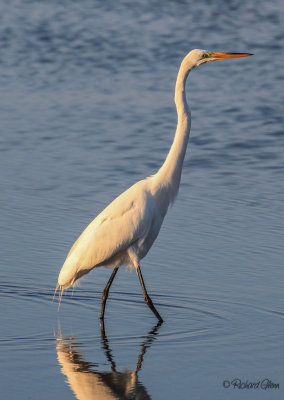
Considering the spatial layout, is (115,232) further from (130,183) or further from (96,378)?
(130,183)

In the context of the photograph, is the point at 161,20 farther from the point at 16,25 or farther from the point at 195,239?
the point at 195,239

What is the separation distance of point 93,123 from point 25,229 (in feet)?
12.5

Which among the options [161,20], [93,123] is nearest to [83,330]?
[93,123]

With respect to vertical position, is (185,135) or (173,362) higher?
(185,135)

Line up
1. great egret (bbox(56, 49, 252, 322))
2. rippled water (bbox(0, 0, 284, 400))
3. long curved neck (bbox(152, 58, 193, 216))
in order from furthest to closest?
long curved neck (bbox(152, 58, 193, 216)) → great egret (bbox(56, 49, 252, 322)) → rippled water (bbox(0, 0, 284, 400))

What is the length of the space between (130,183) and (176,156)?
8.32 feet

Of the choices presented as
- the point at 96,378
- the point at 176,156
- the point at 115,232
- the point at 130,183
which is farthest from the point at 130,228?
the point at 130,183

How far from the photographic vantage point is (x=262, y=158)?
1012 centimetres

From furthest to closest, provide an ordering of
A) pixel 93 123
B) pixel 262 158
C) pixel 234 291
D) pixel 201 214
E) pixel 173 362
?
pixel 93 123 → pixel 262 158 → pixel 201 214 → pixel 234 291 → pixel 173 362

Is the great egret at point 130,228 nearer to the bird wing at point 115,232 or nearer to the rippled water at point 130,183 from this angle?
the bird wing at point 115,232

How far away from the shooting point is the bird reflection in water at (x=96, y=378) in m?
5.11

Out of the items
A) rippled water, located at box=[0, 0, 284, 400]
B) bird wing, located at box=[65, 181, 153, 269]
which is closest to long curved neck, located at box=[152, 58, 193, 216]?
bird wing, located at box=[65, 181, 153, 269]

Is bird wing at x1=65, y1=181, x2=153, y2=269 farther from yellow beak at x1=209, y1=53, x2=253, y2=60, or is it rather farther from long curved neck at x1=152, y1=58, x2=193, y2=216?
yellow beak at x1=209, y1=53, x2=253, y2=60

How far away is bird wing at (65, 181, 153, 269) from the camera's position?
21.4 ft
